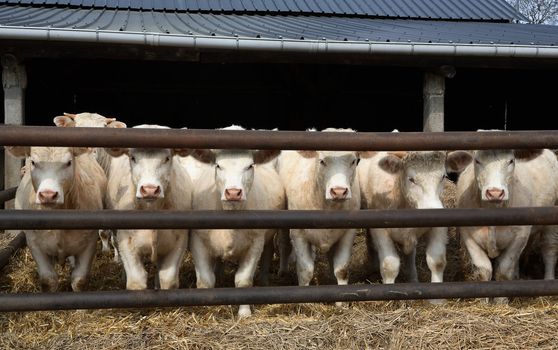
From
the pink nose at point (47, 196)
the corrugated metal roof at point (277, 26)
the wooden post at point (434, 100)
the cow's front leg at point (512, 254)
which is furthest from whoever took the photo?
the wooden post at point (434, 100)

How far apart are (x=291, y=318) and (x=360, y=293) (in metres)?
0.91

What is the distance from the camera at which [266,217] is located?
367cm

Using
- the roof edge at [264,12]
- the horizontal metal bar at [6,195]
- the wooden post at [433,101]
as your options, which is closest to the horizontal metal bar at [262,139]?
the horizontal metal bar at [6,195]

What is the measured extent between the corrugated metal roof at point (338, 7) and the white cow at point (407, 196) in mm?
6139

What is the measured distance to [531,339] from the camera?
4082mm

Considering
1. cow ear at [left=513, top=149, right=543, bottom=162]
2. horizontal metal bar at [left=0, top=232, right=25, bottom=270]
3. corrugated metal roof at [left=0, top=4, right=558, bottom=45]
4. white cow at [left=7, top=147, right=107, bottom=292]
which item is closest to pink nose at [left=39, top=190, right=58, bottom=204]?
white cow at [left=7, top=147, right=107, bottom=292]

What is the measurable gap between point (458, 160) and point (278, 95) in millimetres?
10188

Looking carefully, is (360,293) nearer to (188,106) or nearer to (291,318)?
(291,318)

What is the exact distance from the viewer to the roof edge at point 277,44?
7414mm

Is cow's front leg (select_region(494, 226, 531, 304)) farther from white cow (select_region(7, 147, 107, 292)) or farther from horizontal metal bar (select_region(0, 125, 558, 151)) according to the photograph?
white cow (select_region(7, 147, 107, 292))

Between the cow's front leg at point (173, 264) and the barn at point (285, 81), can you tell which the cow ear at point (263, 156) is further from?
the barn at point (285, 81)

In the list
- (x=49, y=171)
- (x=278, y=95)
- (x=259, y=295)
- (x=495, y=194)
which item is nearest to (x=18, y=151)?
(x=49, y=171)

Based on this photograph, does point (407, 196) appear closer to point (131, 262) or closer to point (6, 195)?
point (131, 262)

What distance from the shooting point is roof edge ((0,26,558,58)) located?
741cm
